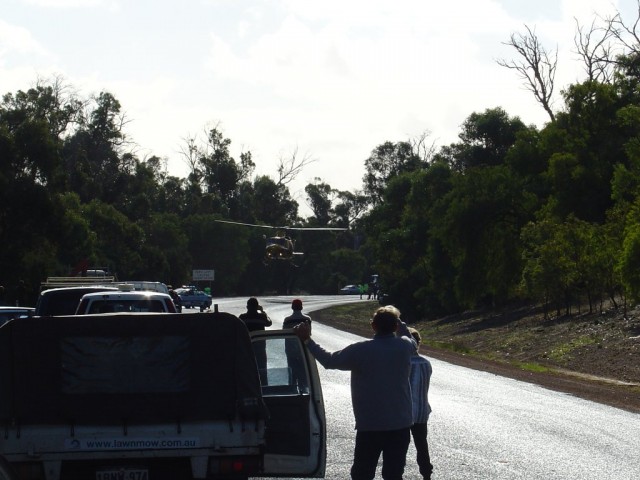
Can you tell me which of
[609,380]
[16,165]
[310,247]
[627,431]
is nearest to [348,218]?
[310,247]

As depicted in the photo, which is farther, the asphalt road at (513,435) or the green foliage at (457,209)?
the green foliage at (457,209)

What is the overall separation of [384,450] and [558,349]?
101 ft

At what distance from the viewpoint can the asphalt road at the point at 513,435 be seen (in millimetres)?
13734

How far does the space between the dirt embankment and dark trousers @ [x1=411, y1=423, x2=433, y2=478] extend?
11.3 meters

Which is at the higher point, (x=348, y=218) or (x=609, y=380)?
(x=348, y=218)

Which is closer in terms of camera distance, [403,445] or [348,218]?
[403,445]

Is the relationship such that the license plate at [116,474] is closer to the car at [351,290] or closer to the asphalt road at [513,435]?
the asphalt road at [513,435]

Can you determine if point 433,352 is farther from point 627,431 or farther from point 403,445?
point 403,445

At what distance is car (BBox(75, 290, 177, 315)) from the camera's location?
19.7 m

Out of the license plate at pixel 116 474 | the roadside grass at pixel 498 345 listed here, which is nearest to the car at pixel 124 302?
the license plate at pixel 116 474

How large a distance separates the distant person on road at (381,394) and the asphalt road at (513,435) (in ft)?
11.9

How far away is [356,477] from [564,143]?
47773 millimetres

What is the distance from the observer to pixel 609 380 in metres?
30.5

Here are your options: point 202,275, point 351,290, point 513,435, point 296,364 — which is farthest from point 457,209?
point 351,290
